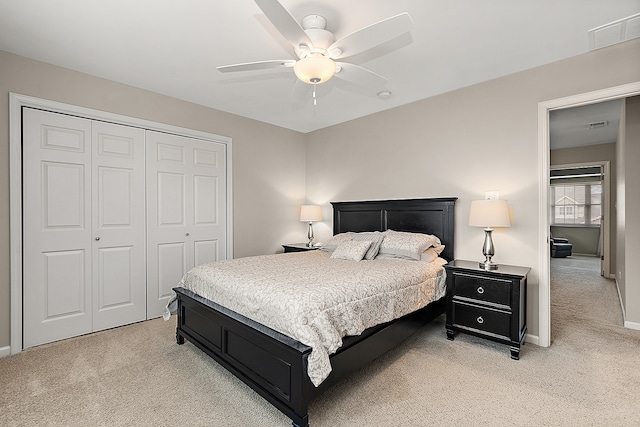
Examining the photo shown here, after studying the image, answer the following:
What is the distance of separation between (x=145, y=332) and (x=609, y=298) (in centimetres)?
594

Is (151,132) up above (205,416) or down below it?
above

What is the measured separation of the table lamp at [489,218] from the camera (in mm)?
2787

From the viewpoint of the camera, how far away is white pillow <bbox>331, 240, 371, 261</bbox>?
10.5 ft

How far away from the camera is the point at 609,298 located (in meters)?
4.30

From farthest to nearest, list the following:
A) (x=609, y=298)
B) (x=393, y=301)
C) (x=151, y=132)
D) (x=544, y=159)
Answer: (x=609, y=298), (x=151, y=132), (x=544, y=159), (x=393, y=301)

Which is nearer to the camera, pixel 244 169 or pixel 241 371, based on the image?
pixel 241 371

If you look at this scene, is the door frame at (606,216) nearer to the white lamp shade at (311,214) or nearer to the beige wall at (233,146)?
the white lamp shade at (311,214)

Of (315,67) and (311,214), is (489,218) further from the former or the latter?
(311,214)

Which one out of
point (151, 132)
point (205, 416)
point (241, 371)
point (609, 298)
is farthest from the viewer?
point (609, 298)

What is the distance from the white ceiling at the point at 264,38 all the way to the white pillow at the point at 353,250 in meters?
1.71

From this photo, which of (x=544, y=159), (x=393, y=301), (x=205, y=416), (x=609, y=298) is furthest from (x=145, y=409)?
(x=609, y=298)

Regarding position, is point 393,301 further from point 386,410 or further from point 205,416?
point 205,416

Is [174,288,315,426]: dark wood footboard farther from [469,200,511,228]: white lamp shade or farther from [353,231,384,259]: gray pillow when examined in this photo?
[469,200,511,228]: white lamp shade

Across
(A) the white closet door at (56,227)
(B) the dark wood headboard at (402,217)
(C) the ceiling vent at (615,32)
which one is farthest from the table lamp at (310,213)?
(C) the ceiling vent at (615,32)
